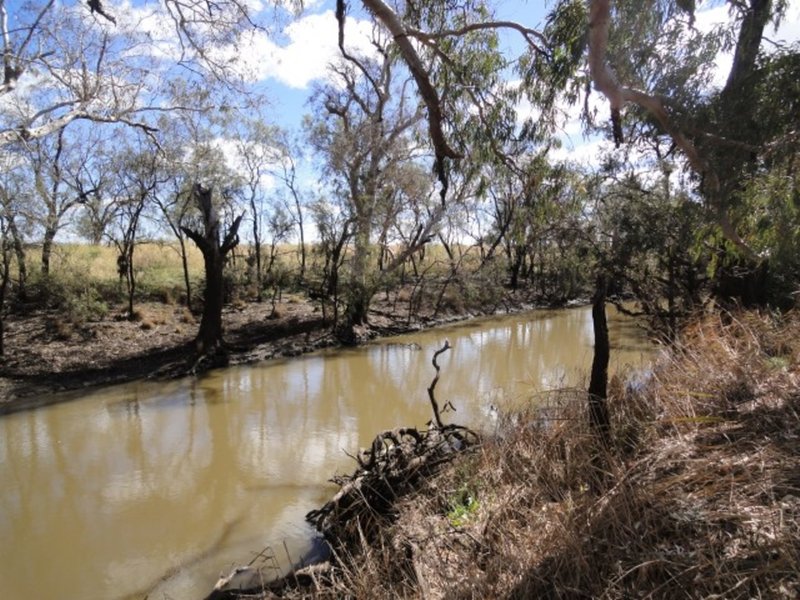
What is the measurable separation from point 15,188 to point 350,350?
312 inches

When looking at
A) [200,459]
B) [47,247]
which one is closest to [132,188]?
[47,247]

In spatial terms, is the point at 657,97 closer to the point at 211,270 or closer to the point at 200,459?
the point at 200,459

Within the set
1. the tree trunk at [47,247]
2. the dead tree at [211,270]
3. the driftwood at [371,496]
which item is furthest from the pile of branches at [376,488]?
the tree trunk at [47,247]

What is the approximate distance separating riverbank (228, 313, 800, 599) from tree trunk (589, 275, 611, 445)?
13cm

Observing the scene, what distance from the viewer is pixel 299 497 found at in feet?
19.2

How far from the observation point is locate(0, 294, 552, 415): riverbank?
1055 cm

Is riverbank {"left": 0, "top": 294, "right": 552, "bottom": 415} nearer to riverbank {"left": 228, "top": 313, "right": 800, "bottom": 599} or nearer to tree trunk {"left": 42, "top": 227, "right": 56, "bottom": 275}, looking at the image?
tree trunk {"left": 42, "top": 227, "right": 56, "bottom": 275}

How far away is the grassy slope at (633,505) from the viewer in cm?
212

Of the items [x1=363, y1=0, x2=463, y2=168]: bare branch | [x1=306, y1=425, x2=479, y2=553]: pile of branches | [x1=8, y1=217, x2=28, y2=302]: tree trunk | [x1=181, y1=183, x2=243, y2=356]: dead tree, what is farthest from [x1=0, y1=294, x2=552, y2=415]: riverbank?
[x1=363, y1=0, x2=463, y2=168]: bare branch

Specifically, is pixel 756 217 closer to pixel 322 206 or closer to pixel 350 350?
pixel 350 350

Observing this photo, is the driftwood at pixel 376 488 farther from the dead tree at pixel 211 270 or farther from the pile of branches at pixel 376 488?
the dead tree at pixel 211 270

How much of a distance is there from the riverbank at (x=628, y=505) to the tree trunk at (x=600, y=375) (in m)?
0.13

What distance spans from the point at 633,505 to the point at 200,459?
19.1ft

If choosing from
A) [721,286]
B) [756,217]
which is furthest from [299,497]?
[721,286]
